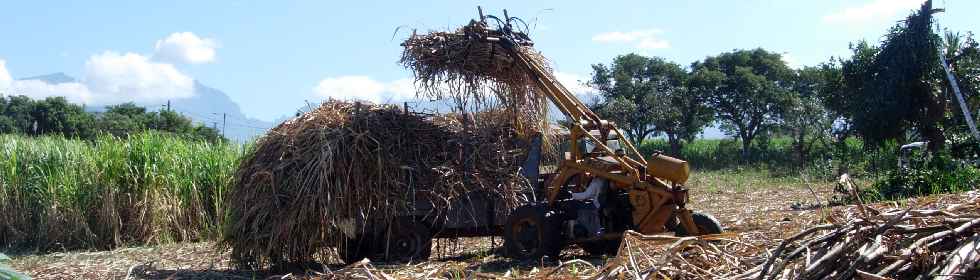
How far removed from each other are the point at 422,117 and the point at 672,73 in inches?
1406

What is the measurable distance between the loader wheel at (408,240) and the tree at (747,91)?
33280 millimetres

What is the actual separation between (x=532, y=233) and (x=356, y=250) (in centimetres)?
213

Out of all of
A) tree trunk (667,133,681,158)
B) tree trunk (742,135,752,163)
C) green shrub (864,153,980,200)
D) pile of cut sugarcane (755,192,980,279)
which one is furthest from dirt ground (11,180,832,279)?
tree trunk (667,133,681,158)

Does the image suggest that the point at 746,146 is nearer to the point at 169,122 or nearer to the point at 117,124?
the point at 169,122

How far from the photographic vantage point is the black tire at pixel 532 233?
9.16 m

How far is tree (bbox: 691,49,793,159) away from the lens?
42562 millimetres

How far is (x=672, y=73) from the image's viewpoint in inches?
1764

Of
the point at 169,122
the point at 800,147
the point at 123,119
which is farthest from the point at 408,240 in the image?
the point at 123,119

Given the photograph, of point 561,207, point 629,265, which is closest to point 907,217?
point 629,265

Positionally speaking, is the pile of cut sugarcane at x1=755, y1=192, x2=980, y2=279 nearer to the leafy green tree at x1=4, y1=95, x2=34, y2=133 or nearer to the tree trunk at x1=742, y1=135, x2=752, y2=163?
the tree trunk at x1=742, y1=135, x2=752, y2=163

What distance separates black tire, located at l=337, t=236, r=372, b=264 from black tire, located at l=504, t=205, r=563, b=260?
164 centimetres

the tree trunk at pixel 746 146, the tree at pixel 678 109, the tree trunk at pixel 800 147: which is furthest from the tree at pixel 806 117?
the tree at pixel 678 109

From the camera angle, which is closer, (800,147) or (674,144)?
(800,147)

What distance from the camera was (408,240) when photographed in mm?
9977
